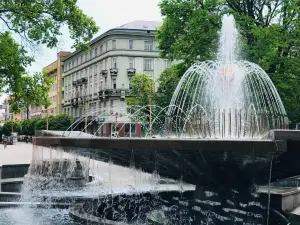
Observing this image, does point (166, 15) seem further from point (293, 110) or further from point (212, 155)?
point (212, 155)

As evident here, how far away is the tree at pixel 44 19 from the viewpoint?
750 inches

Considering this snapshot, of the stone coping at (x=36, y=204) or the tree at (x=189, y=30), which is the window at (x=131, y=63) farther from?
the stone coping at (x=36, y=204)

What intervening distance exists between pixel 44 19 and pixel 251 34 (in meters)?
11.1

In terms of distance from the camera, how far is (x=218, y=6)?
25672mm

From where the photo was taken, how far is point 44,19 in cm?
1978

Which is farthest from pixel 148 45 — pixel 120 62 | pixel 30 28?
pixel 30 28

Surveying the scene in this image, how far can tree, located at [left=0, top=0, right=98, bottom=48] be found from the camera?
62.5ft

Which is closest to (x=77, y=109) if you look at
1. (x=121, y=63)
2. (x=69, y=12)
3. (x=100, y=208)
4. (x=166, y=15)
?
(x=121, y=63)

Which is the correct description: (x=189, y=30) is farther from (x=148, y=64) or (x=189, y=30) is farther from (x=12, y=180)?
(x=148, y=64)

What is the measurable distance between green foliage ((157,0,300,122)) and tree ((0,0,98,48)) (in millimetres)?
6350

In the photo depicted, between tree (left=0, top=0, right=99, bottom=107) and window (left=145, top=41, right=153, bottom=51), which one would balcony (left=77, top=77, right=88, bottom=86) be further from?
tree (left=0, top=0, right=99, bottom=107)

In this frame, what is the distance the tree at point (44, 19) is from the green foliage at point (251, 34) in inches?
250

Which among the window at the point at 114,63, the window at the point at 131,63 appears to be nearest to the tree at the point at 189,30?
the window at the point at 114,63

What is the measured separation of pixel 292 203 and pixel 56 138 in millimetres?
6051
